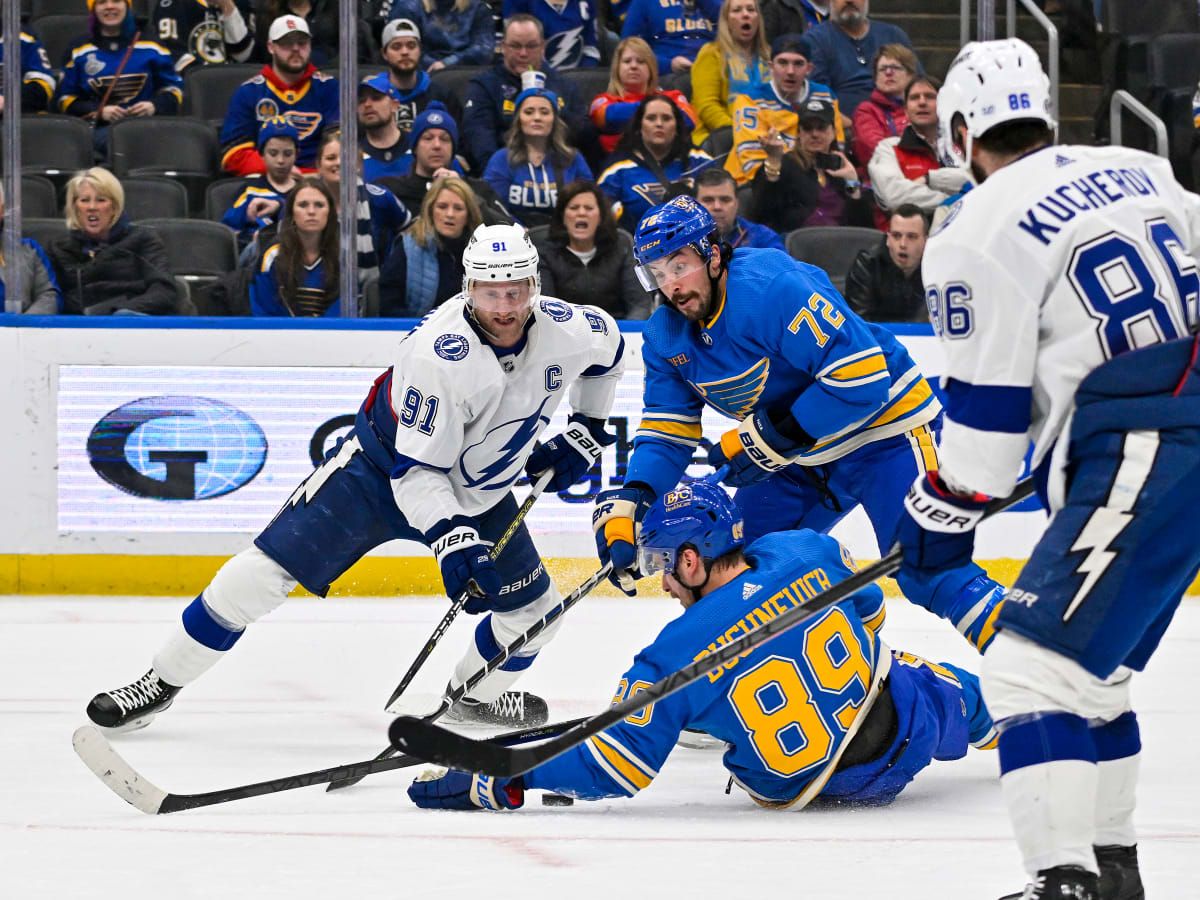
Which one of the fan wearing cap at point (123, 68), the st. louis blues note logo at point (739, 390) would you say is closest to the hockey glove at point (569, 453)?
the st. louis blues note logo at point (739, 390)

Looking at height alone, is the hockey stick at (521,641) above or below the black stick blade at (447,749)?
below

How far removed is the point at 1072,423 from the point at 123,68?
17.8 ft

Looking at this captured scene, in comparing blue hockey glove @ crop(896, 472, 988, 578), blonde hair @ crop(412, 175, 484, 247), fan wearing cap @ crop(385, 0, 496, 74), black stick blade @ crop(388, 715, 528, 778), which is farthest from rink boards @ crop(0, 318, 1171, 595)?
blue hockey glove @ crop(896, 472, 988, 578)

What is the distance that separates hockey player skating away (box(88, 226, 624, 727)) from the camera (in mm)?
3738

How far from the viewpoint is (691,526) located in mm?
3029

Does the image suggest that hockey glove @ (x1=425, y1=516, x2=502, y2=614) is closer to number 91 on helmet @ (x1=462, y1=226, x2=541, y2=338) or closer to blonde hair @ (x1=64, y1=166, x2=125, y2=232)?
number 91 on helmet @ (x1=462, y1=226, x2=541, y2=338)

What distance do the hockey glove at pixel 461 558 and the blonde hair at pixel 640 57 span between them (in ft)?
10.5

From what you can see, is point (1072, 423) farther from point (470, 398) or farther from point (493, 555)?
point (493, 555)

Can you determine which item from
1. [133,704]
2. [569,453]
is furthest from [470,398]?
[133,704]

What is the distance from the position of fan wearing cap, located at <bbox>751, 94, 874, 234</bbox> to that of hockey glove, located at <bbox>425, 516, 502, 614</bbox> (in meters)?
2.87

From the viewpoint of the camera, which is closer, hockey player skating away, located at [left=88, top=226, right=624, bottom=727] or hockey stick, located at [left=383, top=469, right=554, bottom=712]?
hockey player skating away, located at [left=88, top=226, right=624, bottom=727]

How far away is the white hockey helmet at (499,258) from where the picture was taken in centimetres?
370

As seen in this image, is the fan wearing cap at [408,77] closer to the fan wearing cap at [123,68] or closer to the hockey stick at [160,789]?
the fan wearing cap at [123,68]

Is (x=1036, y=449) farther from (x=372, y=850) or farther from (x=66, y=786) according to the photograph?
(x=66, y=786)
